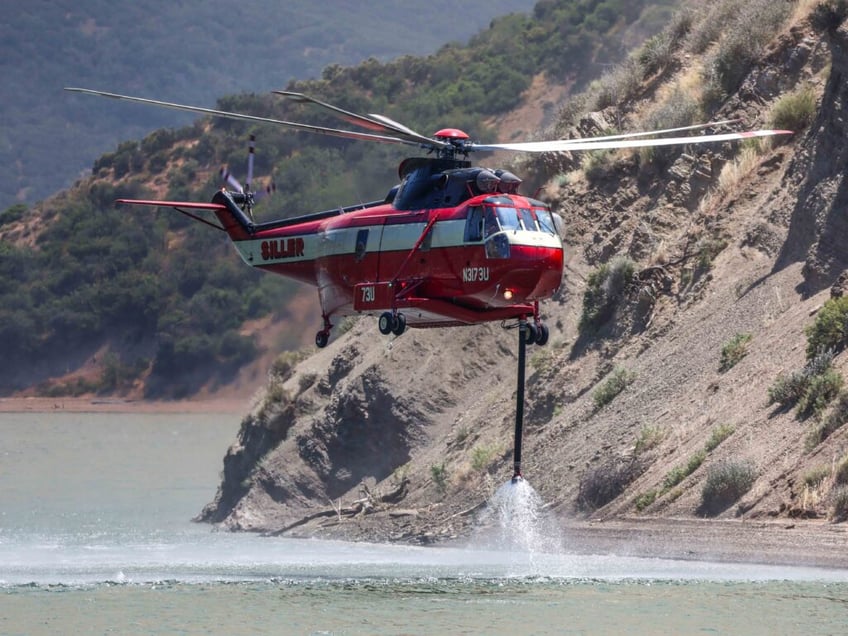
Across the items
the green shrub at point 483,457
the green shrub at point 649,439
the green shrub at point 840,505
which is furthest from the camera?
the green shrub at point 483,457

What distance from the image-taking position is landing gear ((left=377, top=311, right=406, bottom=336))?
2733cm

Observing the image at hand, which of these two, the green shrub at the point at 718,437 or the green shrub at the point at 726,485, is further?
the green shrub at the point at 718,437

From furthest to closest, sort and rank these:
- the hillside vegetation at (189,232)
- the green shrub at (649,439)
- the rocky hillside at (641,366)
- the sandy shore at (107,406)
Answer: the sandy shore at (107,406), the hillside vegetation at (189,232), the green shrub at (649,439), the rocky hillside at (641,366)

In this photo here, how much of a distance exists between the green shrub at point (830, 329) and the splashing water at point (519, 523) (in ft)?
18.3

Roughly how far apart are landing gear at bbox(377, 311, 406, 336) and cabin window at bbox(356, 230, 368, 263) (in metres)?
1.47

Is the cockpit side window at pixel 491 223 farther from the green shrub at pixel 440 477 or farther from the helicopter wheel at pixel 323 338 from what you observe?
the green shrub at pixel 440 477

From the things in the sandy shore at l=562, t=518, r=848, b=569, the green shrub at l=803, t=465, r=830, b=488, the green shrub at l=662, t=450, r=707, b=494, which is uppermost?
the green shrub at l=803, t=465, r=830, b=488

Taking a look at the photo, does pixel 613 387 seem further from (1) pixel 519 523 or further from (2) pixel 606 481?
(1) pixel 519 523

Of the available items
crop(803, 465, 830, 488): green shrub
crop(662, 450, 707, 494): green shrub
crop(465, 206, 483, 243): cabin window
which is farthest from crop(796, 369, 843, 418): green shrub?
crop(465, 206, 483, 243): cabin window

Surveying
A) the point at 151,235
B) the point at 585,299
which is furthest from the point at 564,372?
the point at 151,235

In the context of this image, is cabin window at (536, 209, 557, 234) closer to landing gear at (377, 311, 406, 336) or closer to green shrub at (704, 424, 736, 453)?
landing gear at (377, 311, 406, 336)

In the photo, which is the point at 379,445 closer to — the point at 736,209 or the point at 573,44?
the point at 736,209

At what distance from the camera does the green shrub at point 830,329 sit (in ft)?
92.8

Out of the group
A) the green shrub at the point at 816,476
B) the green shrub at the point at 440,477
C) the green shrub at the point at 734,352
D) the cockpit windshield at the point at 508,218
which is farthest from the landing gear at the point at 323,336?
the green shrub at the point at 816,476
